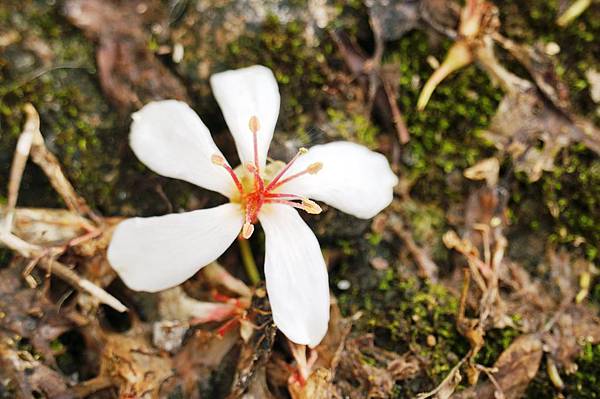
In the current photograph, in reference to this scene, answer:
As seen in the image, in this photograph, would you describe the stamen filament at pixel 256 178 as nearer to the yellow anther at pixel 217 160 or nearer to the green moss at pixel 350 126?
the yellow anther at pixel 217 160

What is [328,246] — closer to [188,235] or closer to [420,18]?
[188,235]

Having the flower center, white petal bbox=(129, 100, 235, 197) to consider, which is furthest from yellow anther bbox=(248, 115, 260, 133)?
white petal bbox=(129, 100, 235, 197)

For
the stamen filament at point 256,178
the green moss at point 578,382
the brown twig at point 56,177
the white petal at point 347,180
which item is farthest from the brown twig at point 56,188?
the green moss at point 578,382

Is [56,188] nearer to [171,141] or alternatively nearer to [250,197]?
[171,141]

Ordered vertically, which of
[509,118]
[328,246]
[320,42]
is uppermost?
[320,42]

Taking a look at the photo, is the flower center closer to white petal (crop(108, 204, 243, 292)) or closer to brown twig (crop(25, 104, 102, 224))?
white petal (crop(108, 204, 243, 292))

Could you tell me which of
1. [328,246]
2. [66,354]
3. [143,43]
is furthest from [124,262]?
[143,43]

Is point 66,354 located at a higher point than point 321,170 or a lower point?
lower

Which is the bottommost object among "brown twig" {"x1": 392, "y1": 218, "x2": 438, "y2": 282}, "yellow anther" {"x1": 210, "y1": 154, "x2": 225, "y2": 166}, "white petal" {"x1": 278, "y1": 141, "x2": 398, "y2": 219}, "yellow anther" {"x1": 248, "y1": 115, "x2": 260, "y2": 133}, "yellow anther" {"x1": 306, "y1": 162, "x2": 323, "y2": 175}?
"brown twig" {"x1": 392, "y1": 218, "x2": 438, "y2": 282}
